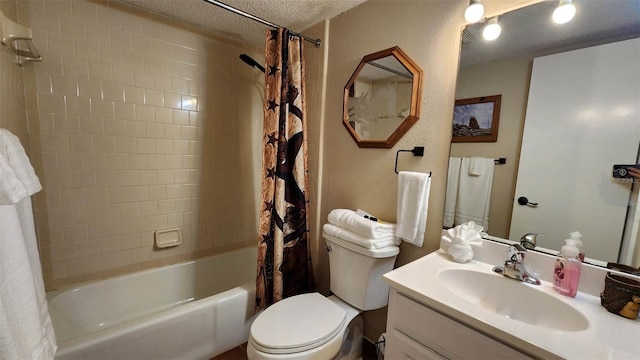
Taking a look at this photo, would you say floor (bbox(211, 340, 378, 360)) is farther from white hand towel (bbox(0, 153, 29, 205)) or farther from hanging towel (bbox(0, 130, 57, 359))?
white hand towel (bbox(0, 153, 29, 205))

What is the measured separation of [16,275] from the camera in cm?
72

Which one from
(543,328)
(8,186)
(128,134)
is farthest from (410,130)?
(128,134)

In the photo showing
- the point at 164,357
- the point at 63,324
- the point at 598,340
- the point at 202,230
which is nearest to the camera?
the point at 598,340

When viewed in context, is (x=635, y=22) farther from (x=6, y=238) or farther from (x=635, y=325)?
(x=6, y=238)

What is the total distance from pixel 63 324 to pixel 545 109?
263 cm

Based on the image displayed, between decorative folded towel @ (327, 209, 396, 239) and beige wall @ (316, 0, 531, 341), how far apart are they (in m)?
0.15

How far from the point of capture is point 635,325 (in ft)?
2.32

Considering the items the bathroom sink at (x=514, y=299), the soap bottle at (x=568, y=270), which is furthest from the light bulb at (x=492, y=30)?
the bathroom sink at (x=514, y=299)

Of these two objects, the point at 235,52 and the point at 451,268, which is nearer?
the point at 451,268

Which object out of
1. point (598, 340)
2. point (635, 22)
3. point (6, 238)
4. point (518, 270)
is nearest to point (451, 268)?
point (518, 270)

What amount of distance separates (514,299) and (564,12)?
1.07 m

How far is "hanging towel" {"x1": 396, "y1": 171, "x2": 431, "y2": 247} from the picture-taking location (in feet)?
3.93

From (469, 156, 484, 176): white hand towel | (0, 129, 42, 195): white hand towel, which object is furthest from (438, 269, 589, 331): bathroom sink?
(0, 129, 42, 195): white hand towel

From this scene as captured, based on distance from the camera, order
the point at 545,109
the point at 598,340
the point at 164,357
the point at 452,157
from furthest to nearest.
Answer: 1. the point at 164,357
2. the point at 452,157
3. the point at 545,109
4. the point at 598,340
